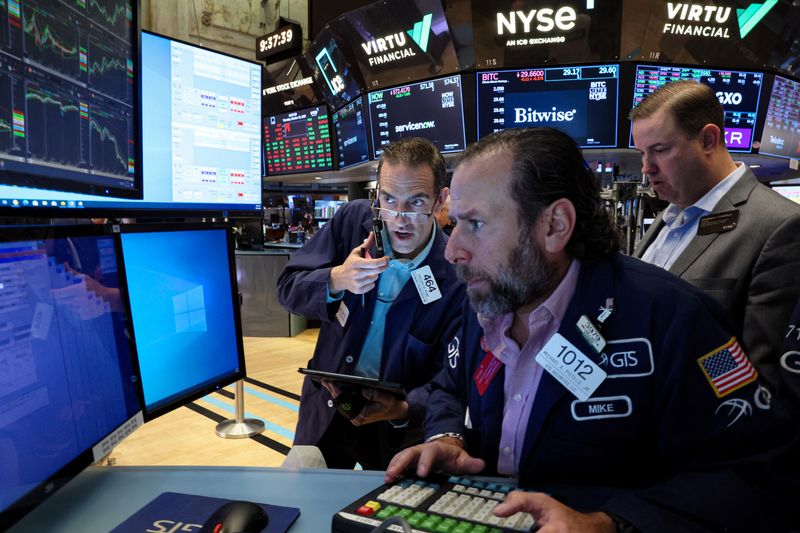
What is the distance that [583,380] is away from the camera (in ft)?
3.26

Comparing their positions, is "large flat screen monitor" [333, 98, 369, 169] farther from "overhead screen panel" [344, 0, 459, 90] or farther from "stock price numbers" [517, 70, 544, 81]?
"stock price numbers" [517, 70, 544, 81]

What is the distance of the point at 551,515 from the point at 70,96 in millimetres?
1038

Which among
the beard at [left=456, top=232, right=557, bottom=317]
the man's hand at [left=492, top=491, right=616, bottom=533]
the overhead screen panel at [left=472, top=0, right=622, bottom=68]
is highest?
the overhead screen panel at [left=472, top=0, right=622, bottom=68]

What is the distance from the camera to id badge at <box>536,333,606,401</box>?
0.99 metres

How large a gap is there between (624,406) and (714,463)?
16cm

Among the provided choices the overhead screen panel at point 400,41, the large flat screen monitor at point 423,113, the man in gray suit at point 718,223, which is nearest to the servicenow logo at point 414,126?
the large flat screen monitor at point 423,113

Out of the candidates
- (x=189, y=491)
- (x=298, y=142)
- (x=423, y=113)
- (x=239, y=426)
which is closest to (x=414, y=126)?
(x=423, y=113)

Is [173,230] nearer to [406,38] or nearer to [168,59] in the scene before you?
[168,59]

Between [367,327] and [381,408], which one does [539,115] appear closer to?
[367,327]

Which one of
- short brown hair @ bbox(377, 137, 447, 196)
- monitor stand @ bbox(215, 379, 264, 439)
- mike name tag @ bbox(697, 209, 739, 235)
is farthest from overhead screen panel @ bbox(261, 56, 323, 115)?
mike name tag @ bbox(697, 209, 739, 235)

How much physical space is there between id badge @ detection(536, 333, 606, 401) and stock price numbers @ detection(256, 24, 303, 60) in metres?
7.29

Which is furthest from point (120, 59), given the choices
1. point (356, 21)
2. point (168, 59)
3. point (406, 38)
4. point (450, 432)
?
point (356, 21)

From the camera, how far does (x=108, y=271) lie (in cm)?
92

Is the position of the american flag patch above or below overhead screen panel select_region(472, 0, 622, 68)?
below
